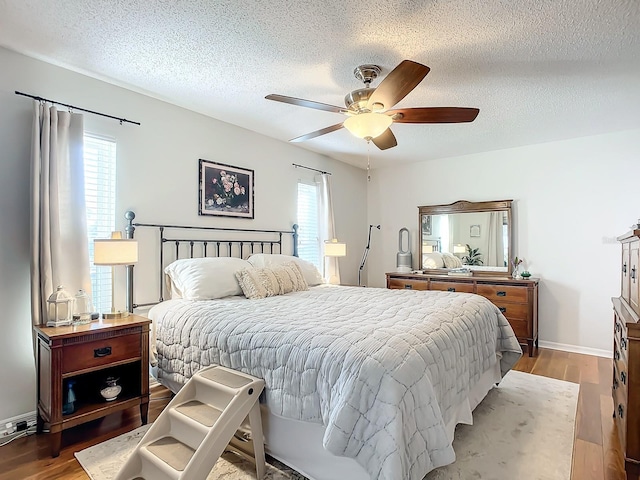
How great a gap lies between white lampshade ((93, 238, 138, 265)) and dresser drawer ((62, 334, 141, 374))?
0.52m

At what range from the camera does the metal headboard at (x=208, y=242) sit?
2.98 metres

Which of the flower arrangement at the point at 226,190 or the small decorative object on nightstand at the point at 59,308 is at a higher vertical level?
the flower arrangement at the point at 226,190

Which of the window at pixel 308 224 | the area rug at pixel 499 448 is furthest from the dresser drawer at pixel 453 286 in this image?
the area rug at pixel 499 448

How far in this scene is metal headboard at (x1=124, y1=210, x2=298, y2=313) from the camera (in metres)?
2.98

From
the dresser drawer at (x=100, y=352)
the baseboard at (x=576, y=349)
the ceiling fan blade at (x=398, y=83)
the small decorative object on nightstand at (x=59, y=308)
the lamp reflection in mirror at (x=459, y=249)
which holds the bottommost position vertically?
the baseboard at (x=576, y=349)

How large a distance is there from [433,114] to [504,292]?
275cm

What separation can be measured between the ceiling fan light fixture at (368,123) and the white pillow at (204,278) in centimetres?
160

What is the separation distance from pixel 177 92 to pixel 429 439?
10.1ft

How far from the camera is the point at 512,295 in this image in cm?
422

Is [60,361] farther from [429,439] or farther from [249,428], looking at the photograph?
[429,439]

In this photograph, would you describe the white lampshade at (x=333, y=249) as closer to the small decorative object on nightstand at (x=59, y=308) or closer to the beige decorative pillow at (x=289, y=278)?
the beige decorative pillow at (x=289, y=278)

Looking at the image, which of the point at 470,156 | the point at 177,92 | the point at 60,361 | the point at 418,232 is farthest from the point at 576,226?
the point at 60,361

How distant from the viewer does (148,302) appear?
3.13 m

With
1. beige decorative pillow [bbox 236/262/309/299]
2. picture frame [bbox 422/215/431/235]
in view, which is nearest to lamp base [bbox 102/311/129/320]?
beige decorative pillow [bbox 236/262/309/299]
